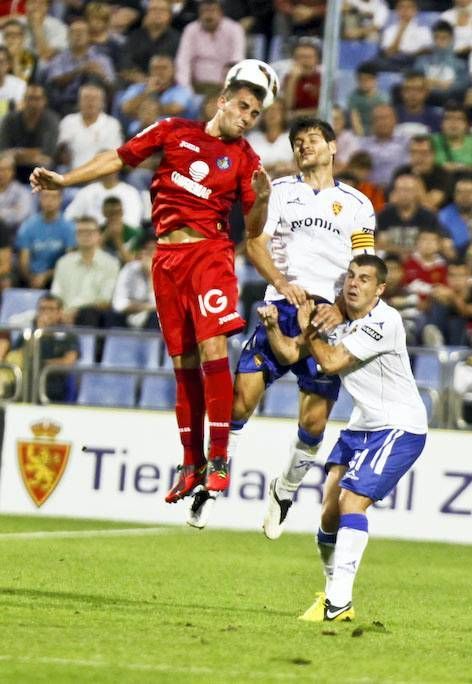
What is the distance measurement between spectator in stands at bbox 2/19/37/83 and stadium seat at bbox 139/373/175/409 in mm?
5951

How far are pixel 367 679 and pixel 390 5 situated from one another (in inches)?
537

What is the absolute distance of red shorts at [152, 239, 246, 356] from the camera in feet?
30.9

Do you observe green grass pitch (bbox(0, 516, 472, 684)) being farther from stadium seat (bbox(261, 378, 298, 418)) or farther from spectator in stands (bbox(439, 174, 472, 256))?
spectator in stands (bbox(439, 174, 472, 256))

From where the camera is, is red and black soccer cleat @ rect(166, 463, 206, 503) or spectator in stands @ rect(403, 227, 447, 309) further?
spectator in stands @ rect(403, 227, 447, 309)

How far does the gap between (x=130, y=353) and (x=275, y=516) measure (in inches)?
230

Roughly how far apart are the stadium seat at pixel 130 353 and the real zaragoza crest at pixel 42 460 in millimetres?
1048

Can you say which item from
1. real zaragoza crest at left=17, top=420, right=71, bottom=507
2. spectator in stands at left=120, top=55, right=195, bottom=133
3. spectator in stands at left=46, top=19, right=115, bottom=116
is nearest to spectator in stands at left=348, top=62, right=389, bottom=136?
spectator in stands at left=120, top=55, right=195, bottom=133

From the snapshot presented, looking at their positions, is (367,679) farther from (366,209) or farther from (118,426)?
(118,426)

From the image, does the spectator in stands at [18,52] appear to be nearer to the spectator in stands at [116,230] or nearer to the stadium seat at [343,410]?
the spectator in stands at [116,230]

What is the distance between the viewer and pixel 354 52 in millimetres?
18875

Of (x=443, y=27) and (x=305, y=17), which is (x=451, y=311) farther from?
(x=305, y=17)

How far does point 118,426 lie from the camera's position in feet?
48.8

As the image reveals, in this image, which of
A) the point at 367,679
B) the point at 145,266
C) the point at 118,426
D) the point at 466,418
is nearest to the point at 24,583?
the point at 367,679

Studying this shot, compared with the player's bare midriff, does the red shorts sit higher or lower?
lower
